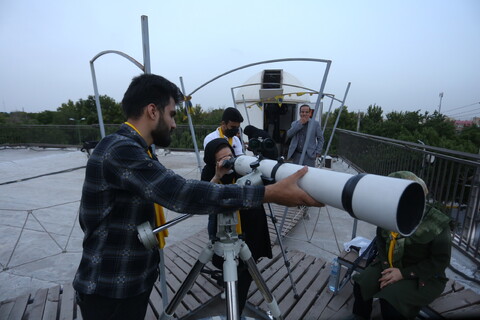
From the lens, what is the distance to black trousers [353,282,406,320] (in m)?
1.95

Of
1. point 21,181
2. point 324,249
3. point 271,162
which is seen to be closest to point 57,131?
point 21,181

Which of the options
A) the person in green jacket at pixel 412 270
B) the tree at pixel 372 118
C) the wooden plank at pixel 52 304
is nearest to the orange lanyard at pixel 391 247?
the person in green jacket at pixel 412 270

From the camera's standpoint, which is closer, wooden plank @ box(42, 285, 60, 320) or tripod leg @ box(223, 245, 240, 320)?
tripod leg @ box(223, 245, 240, 320)

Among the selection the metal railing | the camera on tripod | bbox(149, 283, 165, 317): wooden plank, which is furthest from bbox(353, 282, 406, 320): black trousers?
the metal railing

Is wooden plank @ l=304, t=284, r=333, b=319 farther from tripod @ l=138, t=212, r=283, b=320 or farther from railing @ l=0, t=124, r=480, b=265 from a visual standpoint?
railing @ l=0, t=124, r=480, b=265

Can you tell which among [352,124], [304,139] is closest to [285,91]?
[304,139]

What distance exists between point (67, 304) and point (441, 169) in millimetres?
4859

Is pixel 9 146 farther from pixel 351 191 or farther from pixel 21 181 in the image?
pixel 351 191

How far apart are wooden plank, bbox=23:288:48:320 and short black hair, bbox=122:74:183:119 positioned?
2110 mm

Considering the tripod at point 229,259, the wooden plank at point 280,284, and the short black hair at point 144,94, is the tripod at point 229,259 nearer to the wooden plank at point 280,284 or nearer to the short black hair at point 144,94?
the short black hair at point 144,94

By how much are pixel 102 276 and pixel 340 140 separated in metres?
9.60

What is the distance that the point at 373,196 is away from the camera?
821 mm

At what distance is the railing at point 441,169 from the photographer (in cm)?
307

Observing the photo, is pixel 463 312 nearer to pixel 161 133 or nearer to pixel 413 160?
pixel 161 133
